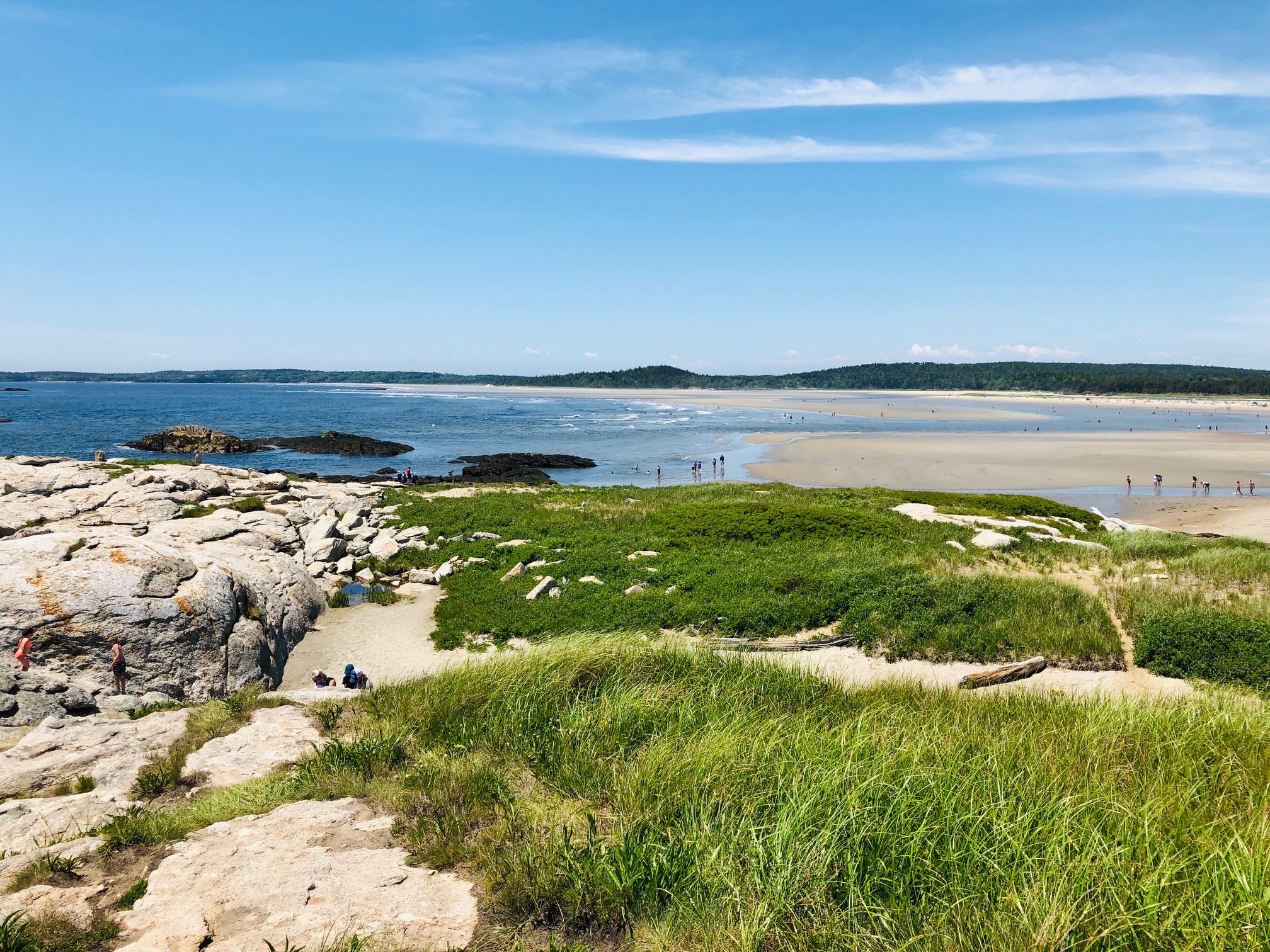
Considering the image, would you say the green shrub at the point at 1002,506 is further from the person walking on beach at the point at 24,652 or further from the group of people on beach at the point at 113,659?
the person walking on beach at the point at 24,652

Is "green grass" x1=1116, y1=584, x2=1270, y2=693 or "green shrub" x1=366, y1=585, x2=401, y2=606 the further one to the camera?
"green shrub" x1=366, y1=585, x2=401, y2=606

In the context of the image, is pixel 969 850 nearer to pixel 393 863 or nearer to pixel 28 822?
pixel 393 863

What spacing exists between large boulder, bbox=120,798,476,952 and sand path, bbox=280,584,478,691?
320 inches

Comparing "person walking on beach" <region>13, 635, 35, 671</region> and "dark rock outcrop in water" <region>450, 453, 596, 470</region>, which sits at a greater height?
"person walking on beach" <region>13, 635, 35, 671</region>

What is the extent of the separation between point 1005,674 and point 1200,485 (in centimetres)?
4857

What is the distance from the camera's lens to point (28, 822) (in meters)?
5.80

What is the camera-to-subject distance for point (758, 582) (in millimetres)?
17672

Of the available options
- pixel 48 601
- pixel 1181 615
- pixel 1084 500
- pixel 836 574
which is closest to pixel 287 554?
pixel 48 601

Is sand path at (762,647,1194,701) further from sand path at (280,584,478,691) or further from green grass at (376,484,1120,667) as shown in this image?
sand path at (280,584,478,691)

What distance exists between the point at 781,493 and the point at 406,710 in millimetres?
28665

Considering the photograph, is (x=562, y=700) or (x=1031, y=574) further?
(x=1031, y=574)

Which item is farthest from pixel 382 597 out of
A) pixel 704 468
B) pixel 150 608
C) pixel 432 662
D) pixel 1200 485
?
pixel 1200 485

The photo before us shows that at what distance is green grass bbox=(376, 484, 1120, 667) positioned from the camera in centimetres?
1411

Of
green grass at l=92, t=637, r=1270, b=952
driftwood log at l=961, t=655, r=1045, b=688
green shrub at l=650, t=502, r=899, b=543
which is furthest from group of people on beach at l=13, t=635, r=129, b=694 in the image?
green shrub at l=650, t=502, r=899, b=543
